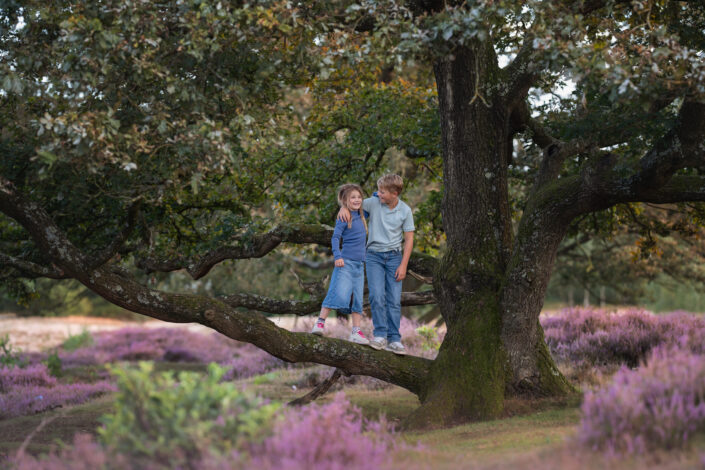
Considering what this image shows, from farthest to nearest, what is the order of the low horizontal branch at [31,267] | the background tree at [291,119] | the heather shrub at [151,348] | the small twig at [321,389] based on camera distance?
the heather shrub at [151,348] → the small twig at [321,389] → the low horizontal branch at [31,267] → the background tree at [291,119]

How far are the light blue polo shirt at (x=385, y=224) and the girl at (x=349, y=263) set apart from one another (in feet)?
0.33

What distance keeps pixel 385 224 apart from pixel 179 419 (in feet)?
13.5

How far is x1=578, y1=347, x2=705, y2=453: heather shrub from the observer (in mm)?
4070

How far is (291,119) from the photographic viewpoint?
7.77 m

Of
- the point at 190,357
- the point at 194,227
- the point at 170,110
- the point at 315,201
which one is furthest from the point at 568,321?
the point at 190,357

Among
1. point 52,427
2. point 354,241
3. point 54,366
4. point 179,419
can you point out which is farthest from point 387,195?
point 54,366

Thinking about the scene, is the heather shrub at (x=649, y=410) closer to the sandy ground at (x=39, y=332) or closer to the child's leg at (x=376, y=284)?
the child's leg at (x=376, y=284)

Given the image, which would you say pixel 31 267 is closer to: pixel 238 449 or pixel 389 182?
pixel 389 182

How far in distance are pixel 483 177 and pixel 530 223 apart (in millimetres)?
813

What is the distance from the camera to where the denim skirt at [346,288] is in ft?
23.7

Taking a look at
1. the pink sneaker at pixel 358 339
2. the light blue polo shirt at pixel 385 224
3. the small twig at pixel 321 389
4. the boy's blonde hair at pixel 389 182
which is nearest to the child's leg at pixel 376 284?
the light blue polo shirt at pixel 385 224

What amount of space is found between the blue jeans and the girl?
154 millimetres

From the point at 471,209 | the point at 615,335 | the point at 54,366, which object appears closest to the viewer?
the point at 471,209

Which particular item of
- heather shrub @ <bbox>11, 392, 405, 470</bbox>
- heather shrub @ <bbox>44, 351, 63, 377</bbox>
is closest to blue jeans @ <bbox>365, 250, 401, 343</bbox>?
heather shrub @ <bbox>11, 392, 405, 470</bbox>
